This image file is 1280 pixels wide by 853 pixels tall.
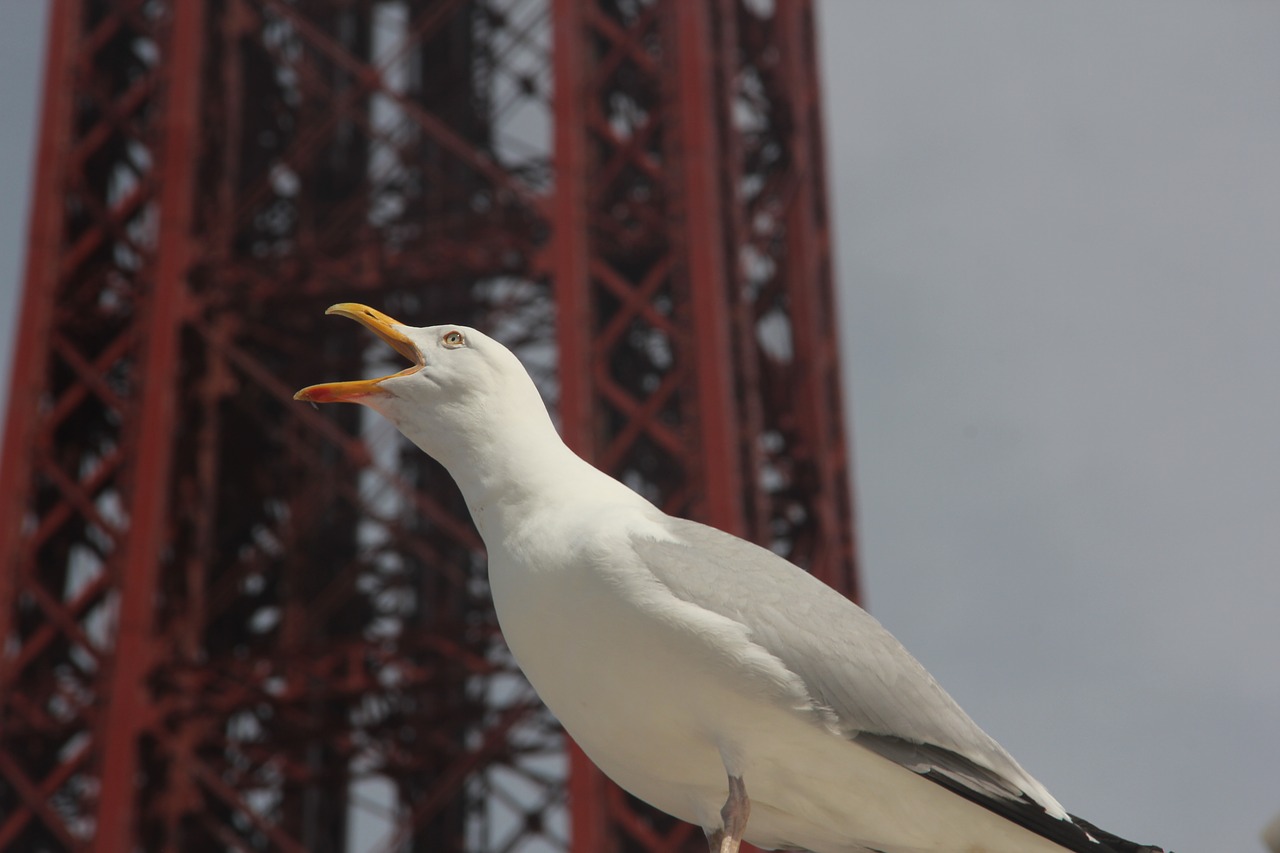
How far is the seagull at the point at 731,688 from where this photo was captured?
15.5 feet

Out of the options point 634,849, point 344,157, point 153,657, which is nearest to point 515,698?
point 634,849

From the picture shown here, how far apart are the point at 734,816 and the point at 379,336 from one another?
1.50 meters

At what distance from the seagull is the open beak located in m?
0.01

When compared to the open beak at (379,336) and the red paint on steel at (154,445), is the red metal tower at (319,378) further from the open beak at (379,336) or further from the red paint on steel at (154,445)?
the open beak at (379,336)

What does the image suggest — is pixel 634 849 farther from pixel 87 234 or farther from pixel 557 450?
pixel 557 450

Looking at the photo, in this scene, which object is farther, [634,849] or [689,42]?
[689,42]

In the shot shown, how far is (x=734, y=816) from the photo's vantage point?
4660 millimetres

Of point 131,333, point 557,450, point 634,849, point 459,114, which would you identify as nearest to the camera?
point 557,450

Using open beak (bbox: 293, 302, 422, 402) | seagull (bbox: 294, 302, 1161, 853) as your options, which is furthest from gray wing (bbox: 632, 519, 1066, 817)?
open beak (bbox: 293, 302, 422, 402)

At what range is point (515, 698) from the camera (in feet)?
43.6

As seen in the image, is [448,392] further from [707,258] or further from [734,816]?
[707,258]

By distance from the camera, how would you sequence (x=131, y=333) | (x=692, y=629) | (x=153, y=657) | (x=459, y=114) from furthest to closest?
(x=459, y=114) < (x=131, y=333) < (x=153, y=657) < (x=692, y=629)

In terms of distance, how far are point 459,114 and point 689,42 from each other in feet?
12.0

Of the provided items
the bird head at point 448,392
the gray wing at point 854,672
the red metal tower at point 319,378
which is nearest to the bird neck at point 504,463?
the bird head at point 448,392
